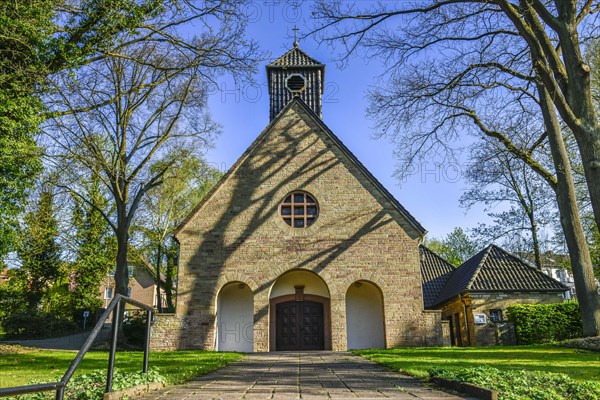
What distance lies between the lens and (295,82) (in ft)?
82.6

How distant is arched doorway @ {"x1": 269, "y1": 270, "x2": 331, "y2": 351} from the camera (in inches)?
754

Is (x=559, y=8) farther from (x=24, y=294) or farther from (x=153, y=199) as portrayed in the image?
(x=24, y=294)

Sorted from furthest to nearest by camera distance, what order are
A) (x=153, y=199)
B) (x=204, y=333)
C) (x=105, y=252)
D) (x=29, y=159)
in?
(x=105, y=252)
(x=153, y=199)
(x=204, y=333)
(x=29, y=159)

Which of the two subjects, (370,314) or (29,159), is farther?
(370,314)

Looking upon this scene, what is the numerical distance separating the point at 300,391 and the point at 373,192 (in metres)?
14.6

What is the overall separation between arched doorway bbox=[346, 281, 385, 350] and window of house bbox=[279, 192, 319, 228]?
3.27 metres

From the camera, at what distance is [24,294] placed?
3678 centimetres

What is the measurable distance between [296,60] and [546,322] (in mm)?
17368

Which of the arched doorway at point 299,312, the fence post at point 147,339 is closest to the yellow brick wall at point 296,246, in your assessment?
the arched doorway at point 299,312

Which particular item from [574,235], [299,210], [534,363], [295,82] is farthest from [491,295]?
[295,82]

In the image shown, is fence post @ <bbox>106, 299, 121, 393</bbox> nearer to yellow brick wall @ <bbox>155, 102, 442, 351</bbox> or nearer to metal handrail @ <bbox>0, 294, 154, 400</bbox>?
metal handrail @ <bbox>0, 294, 154, 400</bbox>

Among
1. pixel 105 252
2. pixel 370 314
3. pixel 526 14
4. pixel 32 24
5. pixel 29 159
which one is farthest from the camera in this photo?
pixel 105 252

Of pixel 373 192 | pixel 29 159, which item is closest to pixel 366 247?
pixel 373 192

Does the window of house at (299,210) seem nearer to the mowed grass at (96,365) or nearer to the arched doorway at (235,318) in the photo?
the arched doorway at (235,318)
